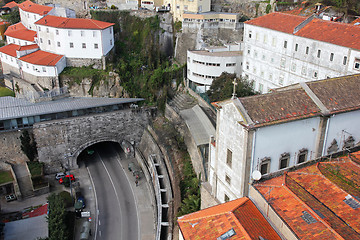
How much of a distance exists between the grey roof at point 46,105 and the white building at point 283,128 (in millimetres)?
24977

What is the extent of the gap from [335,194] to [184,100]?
2772 centimetres

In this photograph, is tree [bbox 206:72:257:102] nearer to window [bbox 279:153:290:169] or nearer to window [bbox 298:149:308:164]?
window [bbox 298:149:308:164]

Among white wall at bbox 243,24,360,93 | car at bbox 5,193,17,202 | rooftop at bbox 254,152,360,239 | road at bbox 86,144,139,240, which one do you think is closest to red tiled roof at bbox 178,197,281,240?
rooftop at bbox 254,152,360,239

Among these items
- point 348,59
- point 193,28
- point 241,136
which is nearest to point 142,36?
point 193,28

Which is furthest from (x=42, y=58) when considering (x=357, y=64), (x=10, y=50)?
(x=357, y=64)

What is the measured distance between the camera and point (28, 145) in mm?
42344

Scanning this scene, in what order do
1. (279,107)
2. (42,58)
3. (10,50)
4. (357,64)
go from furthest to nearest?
1. (10,50)
2. (42,58)
3. (357,64)
4. (279,107)

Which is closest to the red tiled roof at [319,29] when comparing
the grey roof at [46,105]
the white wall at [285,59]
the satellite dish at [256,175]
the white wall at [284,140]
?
the white wall at [285,59]

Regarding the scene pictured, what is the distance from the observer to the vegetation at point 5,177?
40000 millimetres

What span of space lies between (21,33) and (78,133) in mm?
28813

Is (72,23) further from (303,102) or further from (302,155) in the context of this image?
(302,155)

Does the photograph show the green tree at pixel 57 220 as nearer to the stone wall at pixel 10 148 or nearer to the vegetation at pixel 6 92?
the stone wall at pixel 10 148

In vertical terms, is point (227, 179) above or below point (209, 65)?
below

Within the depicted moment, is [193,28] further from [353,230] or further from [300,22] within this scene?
[353,230]
